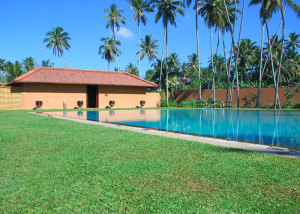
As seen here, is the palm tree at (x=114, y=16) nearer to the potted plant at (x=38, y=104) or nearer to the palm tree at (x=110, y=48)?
the palm tree at (x=110, y=48)

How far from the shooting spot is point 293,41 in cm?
4238

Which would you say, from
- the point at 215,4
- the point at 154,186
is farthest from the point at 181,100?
the point at 154,186

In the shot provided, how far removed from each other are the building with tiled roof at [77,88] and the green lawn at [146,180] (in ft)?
67.3

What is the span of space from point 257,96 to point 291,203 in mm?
25240

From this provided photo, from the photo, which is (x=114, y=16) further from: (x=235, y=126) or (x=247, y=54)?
(x=235, y=126)

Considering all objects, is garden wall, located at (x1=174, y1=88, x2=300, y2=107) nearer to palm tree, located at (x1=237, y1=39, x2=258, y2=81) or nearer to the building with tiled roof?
the building with tiled roof

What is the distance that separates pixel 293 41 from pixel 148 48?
970 inches

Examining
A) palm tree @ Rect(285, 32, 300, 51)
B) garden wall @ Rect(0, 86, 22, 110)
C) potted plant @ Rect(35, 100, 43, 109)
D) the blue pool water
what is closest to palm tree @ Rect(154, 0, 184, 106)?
potted plant @ Rect(35, 100, 43, 109)

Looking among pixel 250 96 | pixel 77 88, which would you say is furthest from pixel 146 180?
pixel 250 96

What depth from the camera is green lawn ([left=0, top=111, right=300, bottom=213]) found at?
272cm

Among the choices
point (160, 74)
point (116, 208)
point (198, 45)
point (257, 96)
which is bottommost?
point (116, 208)

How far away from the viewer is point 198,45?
28.5m

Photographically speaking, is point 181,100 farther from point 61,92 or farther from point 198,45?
point 61,92

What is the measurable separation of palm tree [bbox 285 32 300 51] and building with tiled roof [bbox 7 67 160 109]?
26.5m
